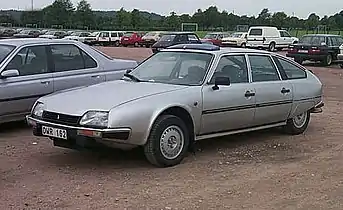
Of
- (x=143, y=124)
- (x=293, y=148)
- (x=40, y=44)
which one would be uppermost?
(x=40, y=44)

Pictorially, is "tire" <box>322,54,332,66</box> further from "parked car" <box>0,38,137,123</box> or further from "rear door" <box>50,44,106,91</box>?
"rear door" <box>50,44,106,91</box>

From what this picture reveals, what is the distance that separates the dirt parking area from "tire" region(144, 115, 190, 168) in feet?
0.38

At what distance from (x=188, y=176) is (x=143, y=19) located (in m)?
93.5

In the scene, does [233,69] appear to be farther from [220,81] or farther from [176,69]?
[176,69]


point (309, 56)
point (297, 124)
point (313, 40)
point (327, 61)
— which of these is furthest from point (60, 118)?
point (313, 40)

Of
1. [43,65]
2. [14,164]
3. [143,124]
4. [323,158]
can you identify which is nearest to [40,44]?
[43,65]

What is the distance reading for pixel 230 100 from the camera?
820cm

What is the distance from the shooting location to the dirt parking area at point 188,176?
6039 millimetres

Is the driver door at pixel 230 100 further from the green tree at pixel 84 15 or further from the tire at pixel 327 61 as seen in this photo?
the green tree at pixel 84 15

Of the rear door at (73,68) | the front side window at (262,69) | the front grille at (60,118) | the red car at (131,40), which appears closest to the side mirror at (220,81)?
the front side window at (262,69)

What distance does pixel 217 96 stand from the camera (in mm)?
8047

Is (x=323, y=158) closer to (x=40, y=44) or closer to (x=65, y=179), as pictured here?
(x=65, y=179)

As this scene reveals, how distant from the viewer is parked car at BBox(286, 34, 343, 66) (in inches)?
1131

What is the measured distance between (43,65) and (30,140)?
4.96 feet
